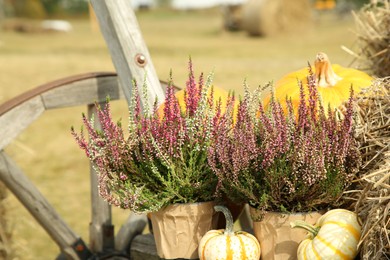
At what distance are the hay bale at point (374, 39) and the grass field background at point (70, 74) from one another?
9cm

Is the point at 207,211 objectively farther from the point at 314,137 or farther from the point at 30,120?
the point at 30,120

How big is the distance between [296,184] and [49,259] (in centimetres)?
319

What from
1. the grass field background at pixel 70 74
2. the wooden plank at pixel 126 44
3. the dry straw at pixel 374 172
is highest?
the wooden plank at pixel 126 44

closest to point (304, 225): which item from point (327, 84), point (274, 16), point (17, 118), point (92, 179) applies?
point (327, 84)

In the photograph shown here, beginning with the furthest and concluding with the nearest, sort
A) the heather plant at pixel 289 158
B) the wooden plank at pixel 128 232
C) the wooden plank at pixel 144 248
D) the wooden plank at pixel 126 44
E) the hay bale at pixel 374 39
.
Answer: the wooden plank at pixel 128 232, the hay bale at pixel 374 39, the wooden plank at pixel 126 44, the wooden plank at pixel 144 248, the heather plant at pixel 289 158

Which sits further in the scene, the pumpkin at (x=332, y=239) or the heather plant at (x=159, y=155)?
the heather plant at (x=159, y=155)

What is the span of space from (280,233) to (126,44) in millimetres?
1230

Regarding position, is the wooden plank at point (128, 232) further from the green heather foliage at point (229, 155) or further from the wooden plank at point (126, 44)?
the green heather foliage at point (229, 155)

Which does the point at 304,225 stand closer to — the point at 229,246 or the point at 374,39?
the point at 229,246

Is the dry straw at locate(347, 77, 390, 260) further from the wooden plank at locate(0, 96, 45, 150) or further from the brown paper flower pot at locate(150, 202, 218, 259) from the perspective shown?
the wooden plank at locate(0, 96, 45, 150)

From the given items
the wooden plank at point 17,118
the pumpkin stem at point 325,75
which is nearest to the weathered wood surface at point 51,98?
the wooden plank at point 17,118

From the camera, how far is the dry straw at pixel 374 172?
1.90m

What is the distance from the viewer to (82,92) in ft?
10.5

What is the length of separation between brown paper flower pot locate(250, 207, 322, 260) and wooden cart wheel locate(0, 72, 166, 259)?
70cm
